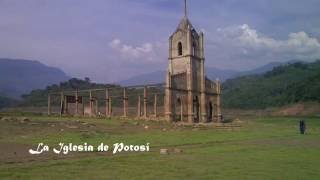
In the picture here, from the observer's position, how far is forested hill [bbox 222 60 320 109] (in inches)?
3927

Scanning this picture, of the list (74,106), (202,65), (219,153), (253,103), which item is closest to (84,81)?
(253,103)

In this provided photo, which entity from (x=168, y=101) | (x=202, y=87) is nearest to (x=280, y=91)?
(x=202, y=87)

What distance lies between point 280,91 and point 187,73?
61.5 meters

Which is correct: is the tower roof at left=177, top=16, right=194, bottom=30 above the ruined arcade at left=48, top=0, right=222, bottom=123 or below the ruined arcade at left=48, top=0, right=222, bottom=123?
above

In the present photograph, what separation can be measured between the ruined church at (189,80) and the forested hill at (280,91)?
38.4 metres

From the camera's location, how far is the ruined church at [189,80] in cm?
6038

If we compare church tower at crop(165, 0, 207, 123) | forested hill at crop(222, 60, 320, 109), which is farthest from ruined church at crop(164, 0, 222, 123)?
forested hill at crop(222, 60, 320, 109)

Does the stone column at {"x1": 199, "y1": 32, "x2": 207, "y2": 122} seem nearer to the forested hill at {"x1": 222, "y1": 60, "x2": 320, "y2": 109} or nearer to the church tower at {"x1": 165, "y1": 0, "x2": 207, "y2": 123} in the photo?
the church tower at {"x1": 165, "y1": 0, "x2": 207, "y2": 123}

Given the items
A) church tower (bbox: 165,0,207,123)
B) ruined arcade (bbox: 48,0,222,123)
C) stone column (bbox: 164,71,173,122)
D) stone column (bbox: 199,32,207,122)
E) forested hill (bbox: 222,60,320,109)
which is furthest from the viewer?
forested hill (bbox: 222,60,320,109)

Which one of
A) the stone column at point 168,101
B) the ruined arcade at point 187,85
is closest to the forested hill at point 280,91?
the ruined arcade at point 187,85

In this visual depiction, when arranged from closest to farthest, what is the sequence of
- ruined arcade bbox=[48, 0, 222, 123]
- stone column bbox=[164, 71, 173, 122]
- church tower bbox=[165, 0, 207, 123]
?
stone column bbox=[164, 71, 173, 122] < ruined arcade bbox=[48, 0, 222, 123] < church tower bbox=[165, 0, 207, 123]

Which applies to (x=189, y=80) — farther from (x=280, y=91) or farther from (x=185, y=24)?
(x=280, y=91)

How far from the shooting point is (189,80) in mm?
61719

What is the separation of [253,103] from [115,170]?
10413 cm
